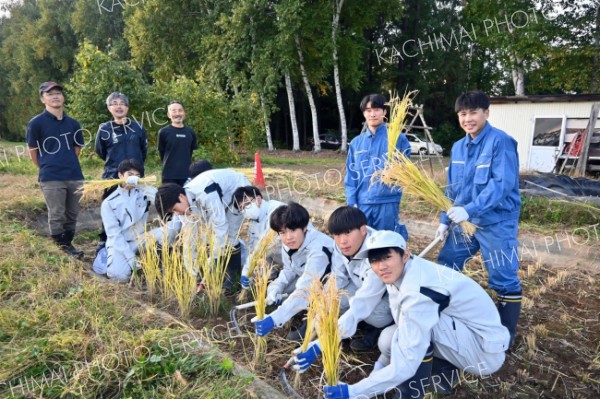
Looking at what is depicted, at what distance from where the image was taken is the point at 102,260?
3.67 meters

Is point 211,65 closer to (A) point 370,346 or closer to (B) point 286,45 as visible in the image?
(B) point 286,45

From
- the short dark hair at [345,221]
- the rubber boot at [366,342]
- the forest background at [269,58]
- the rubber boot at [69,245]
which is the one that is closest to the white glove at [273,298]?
the rubber boot at [366,342]

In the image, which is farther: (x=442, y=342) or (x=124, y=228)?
(x=124, y=228)

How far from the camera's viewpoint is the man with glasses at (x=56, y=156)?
3773 millimetres

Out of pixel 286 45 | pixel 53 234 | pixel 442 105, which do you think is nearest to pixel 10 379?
pixel 53 234

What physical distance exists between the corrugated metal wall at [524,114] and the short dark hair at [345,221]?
963cm

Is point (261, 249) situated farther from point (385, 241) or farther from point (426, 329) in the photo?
point (426, 329)

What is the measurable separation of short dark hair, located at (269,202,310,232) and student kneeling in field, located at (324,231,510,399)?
735mm

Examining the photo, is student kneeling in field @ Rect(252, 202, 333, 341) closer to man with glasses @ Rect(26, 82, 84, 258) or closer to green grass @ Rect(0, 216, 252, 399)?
green grass @ Rect(0, 216, 252, 399)

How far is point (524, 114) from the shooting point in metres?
10.5

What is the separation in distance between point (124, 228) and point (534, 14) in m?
13.3

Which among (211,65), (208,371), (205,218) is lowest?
(208,371)

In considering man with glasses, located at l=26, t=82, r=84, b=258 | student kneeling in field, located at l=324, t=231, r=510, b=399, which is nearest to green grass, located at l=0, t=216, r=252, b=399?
student kneeling in field, located at l=324, t=231, r=510, b=399

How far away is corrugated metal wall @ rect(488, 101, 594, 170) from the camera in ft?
32.1
